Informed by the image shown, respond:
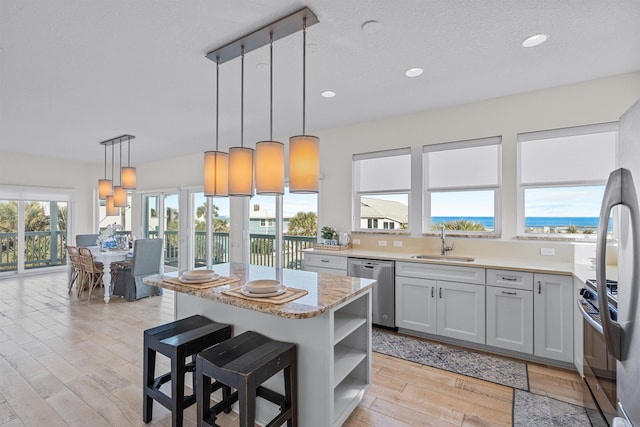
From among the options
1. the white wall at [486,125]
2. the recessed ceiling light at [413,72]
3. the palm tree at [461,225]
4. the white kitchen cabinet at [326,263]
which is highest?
the recessed ceiling light at [413,72]

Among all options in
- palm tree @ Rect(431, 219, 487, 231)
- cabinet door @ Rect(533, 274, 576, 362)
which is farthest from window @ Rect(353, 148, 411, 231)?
cabinet door @ Rect(533, 274, 576, 362)

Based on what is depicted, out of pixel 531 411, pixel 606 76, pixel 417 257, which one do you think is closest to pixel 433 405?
pixel 531 411

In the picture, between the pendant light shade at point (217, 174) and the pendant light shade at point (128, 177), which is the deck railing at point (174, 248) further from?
the pendant light shade at point (217, 174)

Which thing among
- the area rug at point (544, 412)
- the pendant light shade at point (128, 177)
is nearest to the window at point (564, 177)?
the area rug at point (544, 412)

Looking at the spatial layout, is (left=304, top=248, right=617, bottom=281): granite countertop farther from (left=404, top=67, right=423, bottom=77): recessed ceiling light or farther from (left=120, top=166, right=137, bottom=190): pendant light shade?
(left=120, top=166, right=137, bottom=190): pendant light shade

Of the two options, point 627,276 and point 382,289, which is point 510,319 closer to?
point 382,289

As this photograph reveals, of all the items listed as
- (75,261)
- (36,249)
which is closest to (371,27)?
(75,261)

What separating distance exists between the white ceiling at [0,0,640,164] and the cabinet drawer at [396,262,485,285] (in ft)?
6.16

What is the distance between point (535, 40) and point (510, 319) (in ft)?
7.88

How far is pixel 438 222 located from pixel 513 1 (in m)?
2.51

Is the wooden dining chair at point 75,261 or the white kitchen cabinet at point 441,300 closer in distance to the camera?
the white kitchen cabinet at point 441,300

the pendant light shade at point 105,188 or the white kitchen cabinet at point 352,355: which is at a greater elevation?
the pendant light shade at point 105,188

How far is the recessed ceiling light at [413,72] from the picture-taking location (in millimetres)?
2748

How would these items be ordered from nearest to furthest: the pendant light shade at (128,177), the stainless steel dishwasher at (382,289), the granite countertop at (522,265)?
the granite countertop at (522,265) → the stainless steel dishwasher at (382,289) → the pendant light shade at (128,177)
